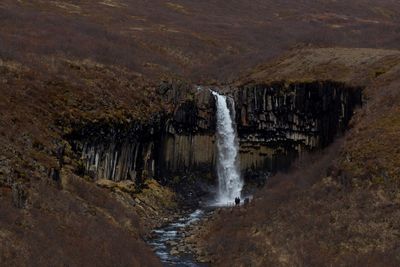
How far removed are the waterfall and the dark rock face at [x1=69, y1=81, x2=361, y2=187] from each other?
554 millimetres

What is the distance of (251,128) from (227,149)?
113 inches

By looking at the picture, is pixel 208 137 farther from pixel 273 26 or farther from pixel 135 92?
pixel 273 26

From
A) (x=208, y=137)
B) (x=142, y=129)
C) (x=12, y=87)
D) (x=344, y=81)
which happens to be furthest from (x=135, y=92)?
(x=344, y=81)

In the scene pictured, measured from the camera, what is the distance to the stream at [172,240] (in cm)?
2769

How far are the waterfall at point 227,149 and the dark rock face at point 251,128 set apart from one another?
0.55m

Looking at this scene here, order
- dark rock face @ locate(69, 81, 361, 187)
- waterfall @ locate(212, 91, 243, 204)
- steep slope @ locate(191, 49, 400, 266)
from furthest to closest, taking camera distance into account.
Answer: waterfall @ locate(212, 91, 243, 204)
dark rock face @ locate(69, 81, 361, 187)
steep slope @ locate(191, 49, 400, 266)

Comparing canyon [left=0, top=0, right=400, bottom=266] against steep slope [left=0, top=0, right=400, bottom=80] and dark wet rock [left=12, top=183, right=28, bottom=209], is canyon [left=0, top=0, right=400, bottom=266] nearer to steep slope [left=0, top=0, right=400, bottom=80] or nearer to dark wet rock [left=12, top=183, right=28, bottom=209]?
dark wet rock [left=12, top=183, right=28, bottom=209]

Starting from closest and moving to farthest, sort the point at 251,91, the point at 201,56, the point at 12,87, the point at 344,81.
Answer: the point at 12,87, the point at 344,81, the point at 251,91, the point at 201,56

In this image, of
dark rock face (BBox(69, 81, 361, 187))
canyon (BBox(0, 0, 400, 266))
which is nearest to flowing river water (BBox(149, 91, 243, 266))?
canyon (BBox(0, 0, 400, 266))

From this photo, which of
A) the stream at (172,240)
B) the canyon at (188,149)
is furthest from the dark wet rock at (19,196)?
the stream at (172,240)

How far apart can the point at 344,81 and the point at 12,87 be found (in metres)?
26.4

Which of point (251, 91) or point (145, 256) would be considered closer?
point (145, 256)

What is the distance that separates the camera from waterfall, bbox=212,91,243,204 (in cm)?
4769

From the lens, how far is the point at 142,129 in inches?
1724
